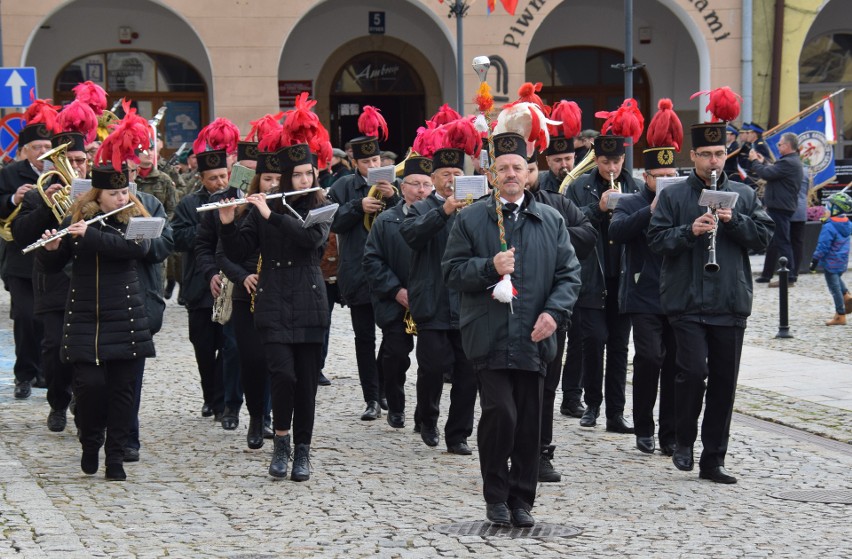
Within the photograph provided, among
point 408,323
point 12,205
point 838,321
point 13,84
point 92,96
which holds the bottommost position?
point 838,321

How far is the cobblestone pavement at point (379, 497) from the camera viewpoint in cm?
678

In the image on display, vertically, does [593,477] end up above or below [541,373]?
below

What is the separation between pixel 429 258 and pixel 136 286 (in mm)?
1859

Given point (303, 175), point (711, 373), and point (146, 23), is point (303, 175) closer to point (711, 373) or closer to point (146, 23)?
point (711, 373)

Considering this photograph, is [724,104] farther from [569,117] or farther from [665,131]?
[569,117]

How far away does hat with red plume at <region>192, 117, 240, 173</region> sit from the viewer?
10.4m

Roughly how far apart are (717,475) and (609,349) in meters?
2.07

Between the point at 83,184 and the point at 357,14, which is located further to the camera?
the point at 357,14

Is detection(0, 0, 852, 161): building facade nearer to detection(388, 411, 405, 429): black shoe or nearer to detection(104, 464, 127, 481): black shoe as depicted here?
detection(388, 411, 405, 429): black shoe

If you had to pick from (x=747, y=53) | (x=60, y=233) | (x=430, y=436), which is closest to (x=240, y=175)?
(x=60, y=233)

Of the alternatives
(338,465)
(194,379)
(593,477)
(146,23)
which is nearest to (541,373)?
(593,477)

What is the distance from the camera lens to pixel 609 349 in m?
10.2

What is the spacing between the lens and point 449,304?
30.7 feet

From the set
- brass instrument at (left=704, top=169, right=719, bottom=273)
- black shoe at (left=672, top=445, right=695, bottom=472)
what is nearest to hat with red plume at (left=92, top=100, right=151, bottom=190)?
brass instrument at (left=704, top=169, right=719, bottom=273)
